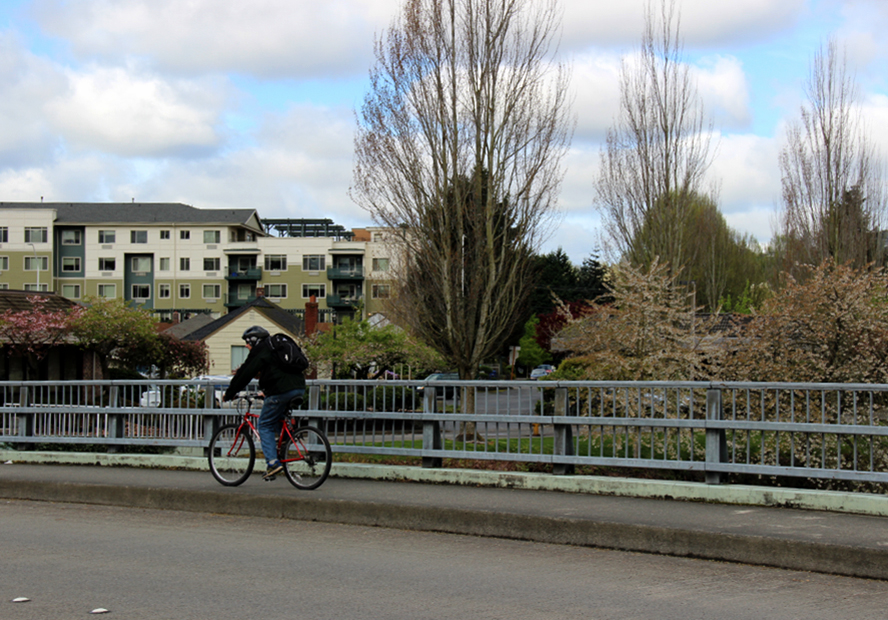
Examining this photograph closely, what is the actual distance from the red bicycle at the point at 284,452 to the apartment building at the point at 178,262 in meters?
83.8

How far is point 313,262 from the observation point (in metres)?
95.9

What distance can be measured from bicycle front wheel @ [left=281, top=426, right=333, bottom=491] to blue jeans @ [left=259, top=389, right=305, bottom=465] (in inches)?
6.0

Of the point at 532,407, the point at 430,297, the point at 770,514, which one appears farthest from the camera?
the point at 430,297

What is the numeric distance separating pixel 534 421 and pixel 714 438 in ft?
6.56

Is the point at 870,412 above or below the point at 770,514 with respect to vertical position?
above

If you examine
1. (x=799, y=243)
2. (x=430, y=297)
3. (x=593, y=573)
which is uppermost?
(x=799, y=243)

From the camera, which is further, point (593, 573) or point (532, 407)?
point (532, 407)

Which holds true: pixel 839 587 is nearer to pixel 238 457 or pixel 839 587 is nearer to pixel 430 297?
pixel 238 457

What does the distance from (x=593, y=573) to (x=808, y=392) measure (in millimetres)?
3433

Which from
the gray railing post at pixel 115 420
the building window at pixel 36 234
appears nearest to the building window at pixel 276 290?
the building window at pixel 36 234

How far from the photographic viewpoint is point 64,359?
3108 centimetres

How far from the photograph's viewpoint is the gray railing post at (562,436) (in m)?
10.0

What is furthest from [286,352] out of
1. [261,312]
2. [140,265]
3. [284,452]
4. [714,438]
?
[140,265]

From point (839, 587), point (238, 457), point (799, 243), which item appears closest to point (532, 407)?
point (238, 457)
